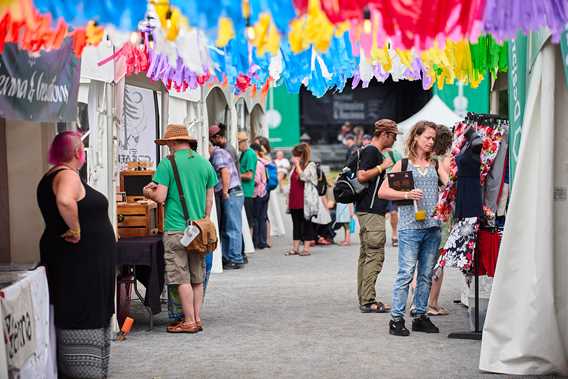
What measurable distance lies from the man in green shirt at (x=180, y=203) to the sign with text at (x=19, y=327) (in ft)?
8.60

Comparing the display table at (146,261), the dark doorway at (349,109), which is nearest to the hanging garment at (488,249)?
the display table at (146,261)

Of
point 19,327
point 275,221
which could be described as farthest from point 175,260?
point 275,221

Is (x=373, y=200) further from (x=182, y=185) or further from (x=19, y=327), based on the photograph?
(x=19, y=327)

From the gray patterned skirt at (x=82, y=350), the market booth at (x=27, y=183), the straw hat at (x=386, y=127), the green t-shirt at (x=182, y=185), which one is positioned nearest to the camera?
the market booth at (x=27, y=183)

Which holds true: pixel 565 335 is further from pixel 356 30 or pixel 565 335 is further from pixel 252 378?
pixel 356 30

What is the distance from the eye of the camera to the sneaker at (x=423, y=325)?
8.45 metres

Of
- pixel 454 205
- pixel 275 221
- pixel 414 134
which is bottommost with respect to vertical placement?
pixel 275 221

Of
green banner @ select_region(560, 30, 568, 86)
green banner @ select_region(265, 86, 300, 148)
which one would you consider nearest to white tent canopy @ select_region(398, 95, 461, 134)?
green banner @ select_region(560, 30, 568, 86)

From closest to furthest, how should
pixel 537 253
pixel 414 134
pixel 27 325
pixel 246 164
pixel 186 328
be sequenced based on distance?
pixel 27 325
pixel 537 253
pixel 414 134
pixel 186 328
pixel 246 164

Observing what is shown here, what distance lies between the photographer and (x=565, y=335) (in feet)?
21.5

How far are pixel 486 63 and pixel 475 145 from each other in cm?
81

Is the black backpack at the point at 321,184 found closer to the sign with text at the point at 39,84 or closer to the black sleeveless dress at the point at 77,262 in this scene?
the sign with text at the point at 39,84

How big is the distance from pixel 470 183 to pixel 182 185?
2396 mm

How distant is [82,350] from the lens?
6672 mm
